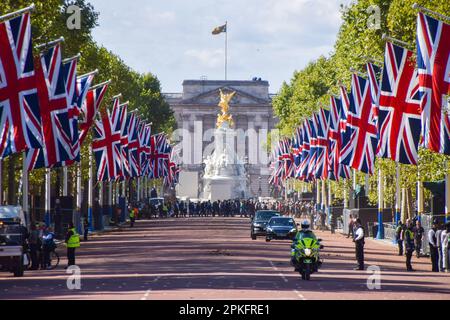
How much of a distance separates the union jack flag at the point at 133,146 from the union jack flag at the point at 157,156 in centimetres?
2058

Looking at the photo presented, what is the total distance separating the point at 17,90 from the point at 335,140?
3181 cm

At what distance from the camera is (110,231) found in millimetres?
91812

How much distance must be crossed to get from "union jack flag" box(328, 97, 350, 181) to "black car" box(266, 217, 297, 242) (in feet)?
13.4

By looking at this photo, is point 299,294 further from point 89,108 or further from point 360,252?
point 89,108

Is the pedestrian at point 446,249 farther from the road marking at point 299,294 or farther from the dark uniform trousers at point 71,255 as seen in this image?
the road marking at point 299,294

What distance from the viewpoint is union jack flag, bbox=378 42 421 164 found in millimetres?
45188

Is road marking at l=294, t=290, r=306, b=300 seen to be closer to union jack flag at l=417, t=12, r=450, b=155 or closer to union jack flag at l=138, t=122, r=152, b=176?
union jack flag at l=417, t=12, r=450, b=155

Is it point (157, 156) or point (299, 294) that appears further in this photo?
point (157, 156)

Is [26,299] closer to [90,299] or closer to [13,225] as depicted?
[90,299]

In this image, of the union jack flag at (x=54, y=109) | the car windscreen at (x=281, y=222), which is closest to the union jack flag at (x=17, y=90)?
the union jack flag at (x=54, y=109)

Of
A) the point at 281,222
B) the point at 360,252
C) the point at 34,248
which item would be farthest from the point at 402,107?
the point at 281,222

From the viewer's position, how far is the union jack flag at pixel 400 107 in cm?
4519

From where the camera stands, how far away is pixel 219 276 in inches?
1596

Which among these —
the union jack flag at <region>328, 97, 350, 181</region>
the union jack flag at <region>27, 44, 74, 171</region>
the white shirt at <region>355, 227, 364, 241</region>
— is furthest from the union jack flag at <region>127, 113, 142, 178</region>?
the white shirt at <region>355, 227, 364, 241</region>
